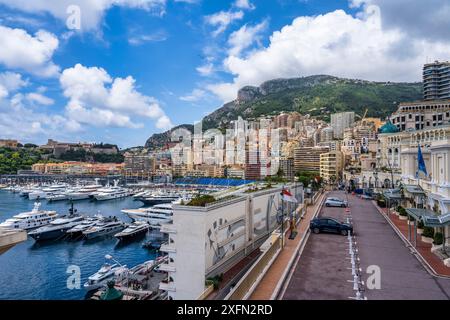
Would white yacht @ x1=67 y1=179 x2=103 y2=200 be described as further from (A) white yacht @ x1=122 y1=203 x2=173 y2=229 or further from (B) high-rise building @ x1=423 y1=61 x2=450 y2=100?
(B) high-rise building @ x1=423 y1=61 x2=450 y2=100

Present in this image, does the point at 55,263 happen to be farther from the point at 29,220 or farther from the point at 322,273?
the point at 322,273

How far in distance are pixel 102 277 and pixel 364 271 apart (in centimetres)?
2016

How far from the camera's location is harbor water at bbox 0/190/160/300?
24281mm

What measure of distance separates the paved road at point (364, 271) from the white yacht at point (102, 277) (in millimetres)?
16440

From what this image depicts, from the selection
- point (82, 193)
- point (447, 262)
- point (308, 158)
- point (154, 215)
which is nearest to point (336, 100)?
point (308, 158)

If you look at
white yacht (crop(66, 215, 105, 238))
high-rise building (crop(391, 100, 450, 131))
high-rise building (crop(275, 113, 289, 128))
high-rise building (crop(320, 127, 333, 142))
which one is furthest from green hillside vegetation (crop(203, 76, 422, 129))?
white yacht (crop(66, 215, 105, 238))

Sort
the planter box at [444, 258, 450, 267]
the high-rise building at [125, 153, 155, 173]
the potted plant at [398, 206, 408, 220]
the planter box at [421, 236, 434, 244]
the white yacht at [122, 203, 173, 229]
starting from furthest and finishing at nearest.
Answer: the high-rise building at [125, 153, 155, 173] → the white yacht at [122, 203, 173, 229] → the potted plant at [398, 206, 408, 220] → the planter box at [421, 236, 434, 244] → the planter box at [444, 258, 450, 267]

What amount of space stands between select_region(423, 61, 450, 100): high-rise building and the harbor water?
287ft

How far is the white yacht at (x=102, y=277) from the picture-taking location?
24688mm

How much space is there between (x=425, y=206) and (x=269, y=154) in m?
84.7

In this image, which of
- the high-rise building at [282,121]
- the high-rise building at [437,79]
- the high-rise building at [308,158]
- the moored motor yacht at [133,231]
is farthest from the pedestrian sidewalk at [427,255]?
the high-rise building at [282,121]

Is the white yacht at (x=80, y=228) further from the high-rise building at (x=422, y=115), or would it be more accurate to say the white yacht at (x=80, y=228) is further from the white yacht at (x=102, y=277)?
the high-rise building at (x=422, y=115)

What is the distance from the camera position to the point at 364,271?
11.6 metres
